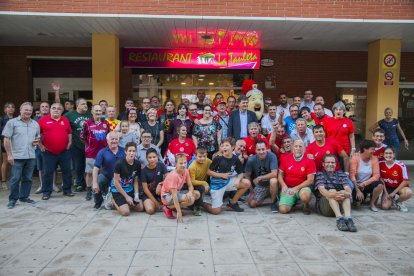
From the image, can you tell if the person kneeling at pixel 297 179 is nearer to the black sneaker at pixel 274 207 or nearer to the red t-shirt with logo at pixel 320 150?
the black sneaker at pixel 274 207

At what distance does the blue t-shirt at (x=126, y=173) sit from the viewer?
5.95 meters

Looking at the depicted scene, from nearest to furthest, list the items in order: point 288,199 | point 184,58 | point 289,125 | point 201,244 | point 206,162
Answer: point 201,244, point 288,199, point 206,162, point 289,125, point 184,58

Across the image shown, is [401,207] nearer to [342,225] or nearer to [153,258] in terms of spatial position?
[342,225]

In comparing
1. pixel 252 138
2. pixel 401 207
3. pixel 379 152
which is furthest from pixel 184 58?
pixel 401 207

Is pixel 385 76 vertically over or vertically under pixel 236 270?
over

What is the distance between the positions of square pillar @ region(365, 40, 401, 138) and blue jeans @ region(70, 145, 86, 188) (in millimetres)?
7018

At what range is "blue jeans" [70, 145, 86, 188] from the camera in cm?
760

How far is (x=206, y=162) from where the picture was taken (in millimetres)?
6211

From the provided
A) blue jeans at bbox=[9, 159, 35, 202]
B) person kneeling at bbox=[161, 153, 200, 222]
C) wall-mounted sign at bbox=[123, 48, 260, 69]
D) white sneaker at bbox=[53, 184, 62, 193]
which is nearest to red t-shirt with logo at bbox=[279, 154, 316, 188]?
person kneeling at bbox=[161, 153, 200, 222]

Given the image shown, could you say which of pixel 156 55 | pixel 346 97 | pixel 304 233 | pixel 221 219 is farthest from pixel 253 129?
pixel 346 97

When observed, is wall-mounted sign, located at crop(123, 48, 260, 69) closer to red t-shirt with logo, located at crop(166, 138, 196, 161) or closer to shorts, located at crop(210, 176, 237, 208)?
red t-shirt with logo, located at crop(166, 138, 196, 161)

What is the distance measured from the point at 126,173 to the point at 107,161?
1.54ft

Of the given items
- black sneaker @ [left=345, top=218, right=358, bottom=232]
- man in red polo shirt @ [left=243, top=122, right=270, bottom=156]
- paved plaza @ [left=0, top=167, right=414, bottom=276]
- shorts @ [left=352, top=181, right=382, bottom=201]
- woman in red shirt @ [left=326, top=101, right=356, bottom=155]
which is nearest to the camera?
paved plaza @ [left=0, top=167, right=414, bottom=276]

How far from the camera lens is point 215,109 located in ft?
28.0
